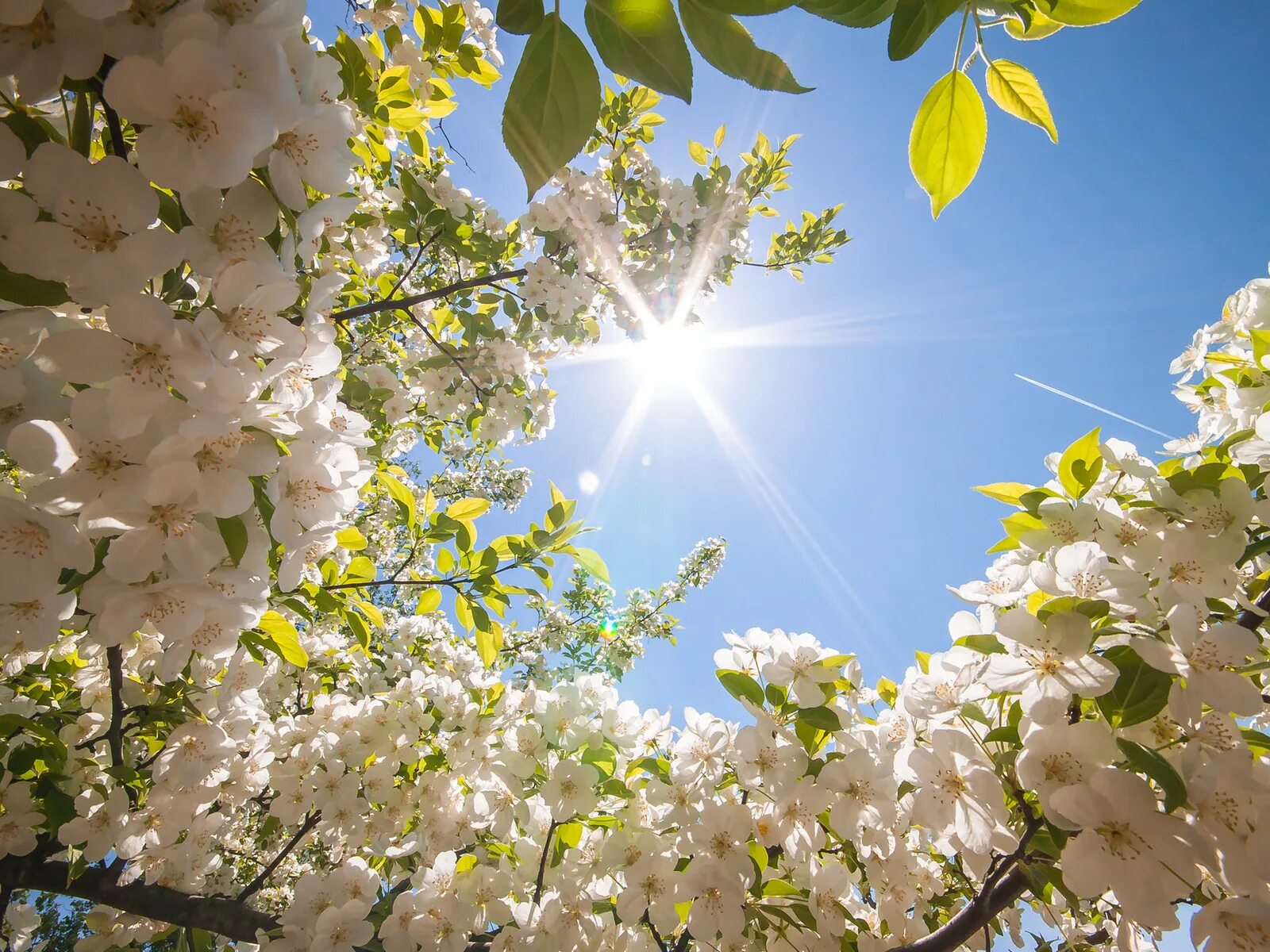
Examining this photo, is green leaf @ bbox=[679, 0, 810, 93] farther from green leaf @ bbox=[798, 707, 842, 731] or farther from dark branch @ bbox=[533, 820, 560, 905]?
dark branch @ bbox=[533, 820, 560, 905]

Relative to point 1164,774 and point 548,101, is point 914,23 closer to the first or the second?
point 548,101

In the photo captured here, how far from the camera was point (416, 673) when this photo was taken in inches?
111

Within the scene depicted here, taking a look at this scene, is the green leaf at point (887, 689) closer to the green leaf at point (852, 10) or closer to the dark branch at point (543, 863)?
the dark branch at point (543, 863)

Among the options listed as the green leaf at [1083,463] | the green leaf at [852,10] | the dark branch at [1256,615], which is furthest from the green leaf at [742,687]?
the green leaf at [852,10]

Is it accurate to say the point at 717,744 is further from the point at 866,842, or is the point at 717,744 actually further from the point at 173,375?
the point at 173,375

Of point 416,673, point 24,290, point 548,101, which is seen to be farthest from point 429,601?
point 548,101

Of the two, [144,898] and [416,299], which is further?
[416,299]

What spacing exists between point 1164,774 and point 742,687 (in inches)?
35.5

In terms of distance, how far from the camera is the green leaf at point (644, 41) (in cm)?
60

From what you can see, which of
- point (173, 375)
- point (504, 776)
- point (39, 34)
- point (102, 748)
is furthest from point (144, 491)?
point (102, 748)

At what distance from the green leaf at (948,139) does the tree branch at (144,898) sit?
2.89 meters

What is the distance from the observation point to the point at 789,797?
1546 millimetres

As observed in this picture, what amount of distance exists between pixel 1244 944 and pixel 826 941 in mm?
962

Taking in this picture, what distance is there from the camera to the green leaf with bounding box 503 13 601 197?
2.04 ft
